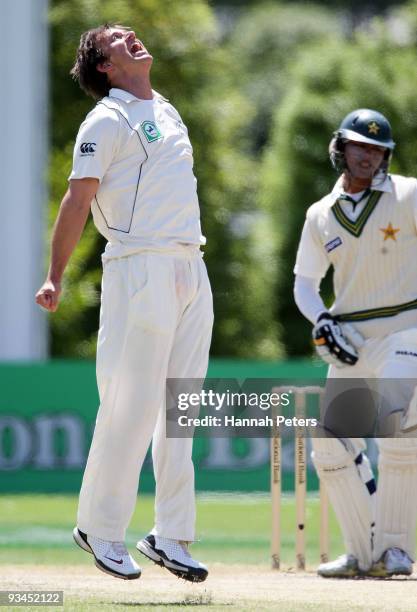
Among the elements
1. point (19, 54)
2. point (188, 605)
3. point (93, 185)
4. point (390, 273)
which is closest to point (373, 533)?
point (390, 273)

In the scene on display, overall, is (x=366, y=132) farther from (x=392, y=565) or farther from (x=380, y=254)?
(x=392, y=565)

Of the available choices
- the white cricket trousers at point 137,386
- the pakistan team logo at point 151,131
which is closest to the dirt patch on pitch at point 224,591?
the white cricket trousers at point 137,386

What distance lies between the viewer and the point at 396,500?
6660mm

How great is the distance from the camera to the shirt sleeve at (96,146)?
5.72 meters

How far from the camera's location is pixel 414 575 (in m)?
6.73

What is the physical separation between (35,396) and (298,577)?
6452mm

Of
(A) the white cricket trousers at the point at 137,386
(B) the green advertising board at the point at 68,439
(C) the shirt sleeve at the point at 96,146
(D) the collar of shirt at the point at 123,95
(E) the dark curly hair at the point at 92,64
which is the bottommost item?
(B) the green advertising board at the point at 68,439

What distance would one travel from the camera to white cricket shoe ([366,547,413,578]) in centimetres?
652

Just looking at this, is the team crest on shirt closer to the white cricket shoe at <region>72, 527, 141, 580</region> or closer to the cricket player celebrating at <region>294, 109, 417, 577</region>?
the cricket player celebrating at <region>294, 109, 417, 577</region>

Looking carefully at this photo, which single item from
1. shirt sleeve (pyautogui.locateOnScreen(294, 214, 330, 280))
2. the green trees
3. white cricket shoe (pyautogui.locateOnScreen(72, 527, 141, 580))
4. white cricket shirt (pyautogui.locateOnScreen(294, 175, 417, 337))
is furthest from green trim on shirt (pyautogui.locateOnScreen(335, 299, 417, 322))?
the green trees

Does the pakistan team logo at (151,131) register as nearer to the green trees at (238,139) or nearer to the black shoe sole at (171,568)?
the black shoe sole at (171,568)

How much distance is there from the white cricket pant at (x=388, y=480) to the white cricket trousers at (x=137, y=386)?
3.69ft

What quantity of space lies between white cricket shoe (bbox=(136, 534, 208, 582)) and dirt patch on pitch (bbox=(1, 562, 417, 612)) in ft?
0.27

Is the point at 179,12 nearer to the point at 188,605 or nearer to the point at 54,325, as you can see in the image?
the point at 54,325
